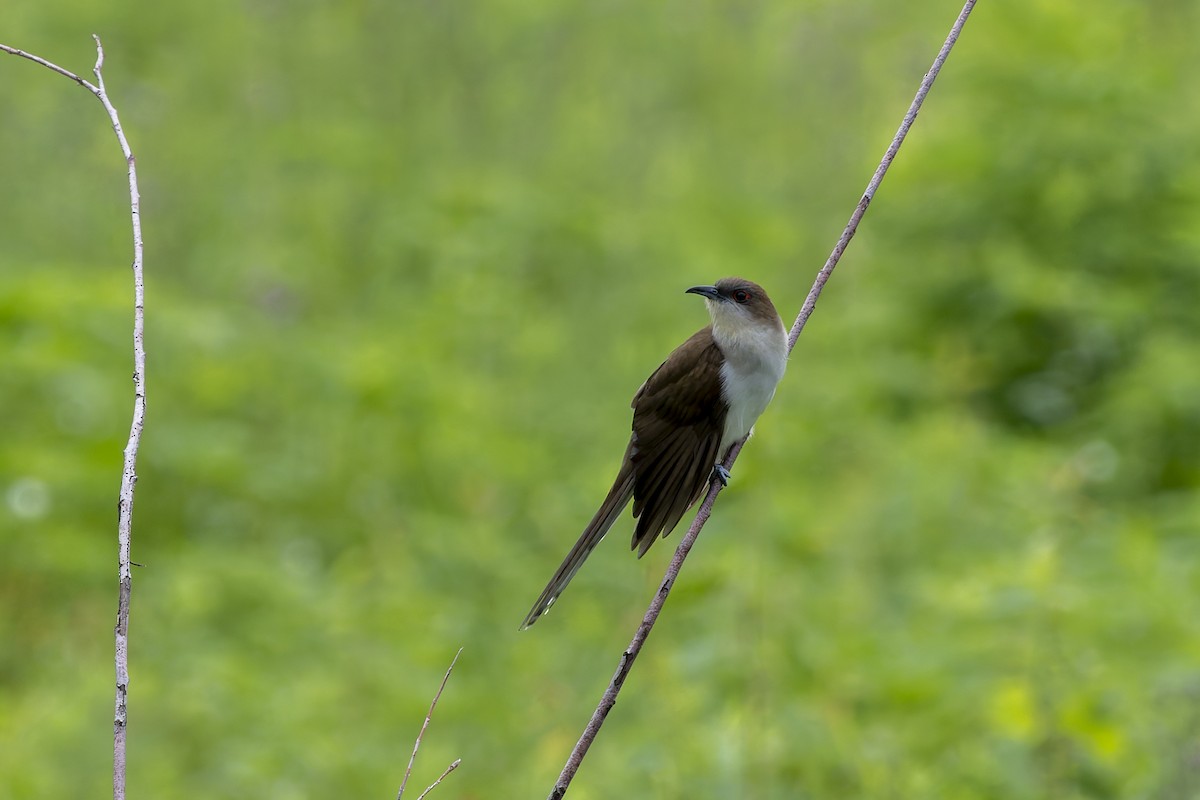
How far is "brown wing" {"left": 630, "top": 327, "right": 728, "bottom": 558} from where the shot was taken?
3.13m

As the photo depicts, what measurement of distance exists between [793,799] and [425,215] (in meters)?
6.62

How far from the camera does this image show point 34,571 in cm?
620

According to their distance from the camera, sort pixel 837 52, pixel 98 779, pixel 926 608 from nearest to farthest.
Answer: pixel 98 779
pixel 926 608
pixel 837 52

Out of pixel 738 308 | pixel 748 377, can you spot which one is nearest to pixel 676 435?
pixel 748 377

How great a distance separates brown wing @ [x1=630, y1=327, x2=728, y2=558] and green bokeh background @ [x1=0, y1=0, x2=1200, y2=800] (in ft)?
1.88

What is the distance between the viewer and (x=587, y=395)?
26.9 feet

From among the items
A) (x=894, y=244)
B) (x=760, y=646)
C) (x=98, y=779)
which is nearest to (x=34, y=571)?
(x=98, y=779)

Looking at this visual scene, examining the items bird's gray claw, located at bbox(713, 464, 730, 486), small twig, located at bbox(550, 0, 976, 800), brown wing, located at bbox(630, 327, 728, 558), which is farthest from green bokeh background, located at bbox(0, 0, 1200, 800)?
small twig, located at bbox(550, 0, 976, 800)

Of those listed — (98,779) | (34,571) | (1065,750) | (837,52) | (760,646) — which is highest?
(837,52)

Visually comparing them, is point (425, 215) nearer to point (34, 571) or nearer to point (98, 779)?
point (34, 571)

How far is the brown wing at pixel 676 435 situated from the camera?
10.3ft

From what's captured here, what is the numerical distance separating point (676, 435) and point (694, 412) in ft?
0.27

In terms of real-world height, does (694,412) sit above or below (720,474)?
above

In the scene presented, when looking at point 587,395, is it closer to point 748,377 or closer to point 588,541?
point 748,377
